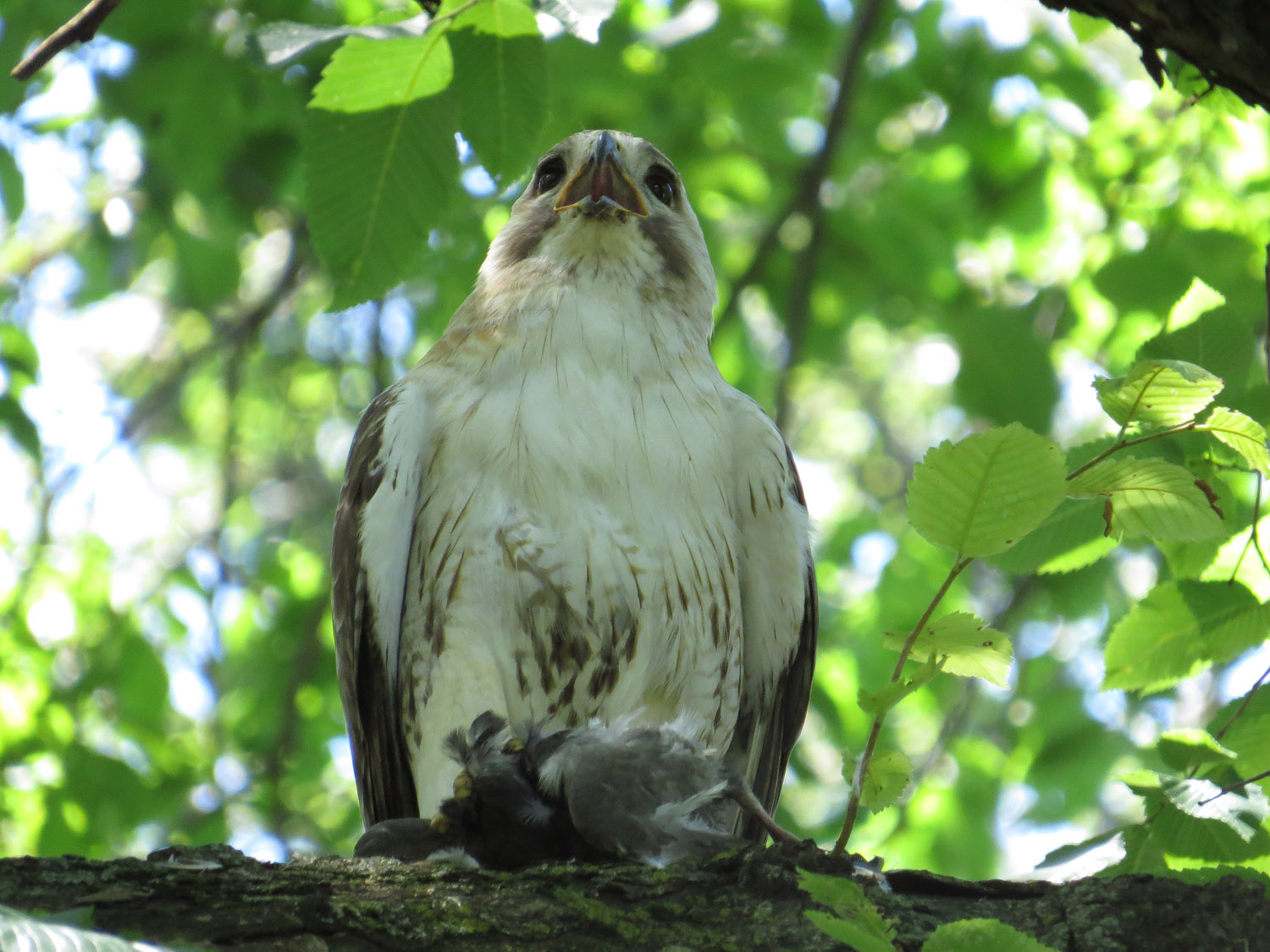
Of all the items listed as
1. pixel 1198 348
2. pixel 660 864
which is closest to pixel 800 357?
pixel 1198 348

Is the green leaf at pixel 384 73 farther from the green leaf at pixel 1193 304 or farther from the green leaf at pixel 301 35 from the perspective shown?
the green leaf at pixel 1193 304

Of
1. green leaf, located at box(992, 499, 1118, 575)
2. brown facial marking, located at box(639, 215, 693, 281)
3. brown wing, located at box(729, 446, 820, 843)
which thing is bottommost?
green leaf, located at box(992, 499, 1118, 575)

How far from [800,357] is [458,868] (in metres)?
4.43

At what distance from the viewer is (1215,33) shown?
67.1 inches

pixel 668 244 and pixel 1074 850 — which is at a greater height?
pixel 668 244

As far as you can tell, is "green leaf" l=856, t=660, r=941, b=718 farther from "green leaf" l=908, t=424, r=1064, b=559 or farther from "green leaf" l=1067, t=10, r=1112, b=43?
"green leaf" l=1067, t=10, r=1112, b=43

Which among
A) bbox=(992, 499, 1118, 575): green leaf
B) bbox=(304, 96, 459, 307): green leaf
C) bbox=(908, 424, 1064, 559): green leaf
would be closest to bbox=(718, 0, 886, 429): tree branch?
bbox=(992, 499, 1118, 575): green leaf

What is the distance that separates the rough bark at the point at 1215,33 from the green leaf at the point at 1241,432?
50 centimetres

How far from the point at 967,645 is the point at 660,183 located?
9.35 feet

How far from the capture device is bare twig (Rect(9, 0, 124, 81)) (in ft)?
5.55

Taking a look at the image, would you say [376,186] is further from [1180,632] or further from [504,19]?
[1180,632]

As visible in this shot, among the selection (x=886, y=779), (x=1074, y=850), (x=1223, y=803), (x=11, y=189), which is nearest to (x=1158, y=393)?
(x=886, y=779)

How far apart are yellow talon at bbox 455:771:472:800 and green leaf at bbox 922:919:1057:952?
3.63ft

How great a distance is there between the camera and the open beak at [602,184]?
3736mm
